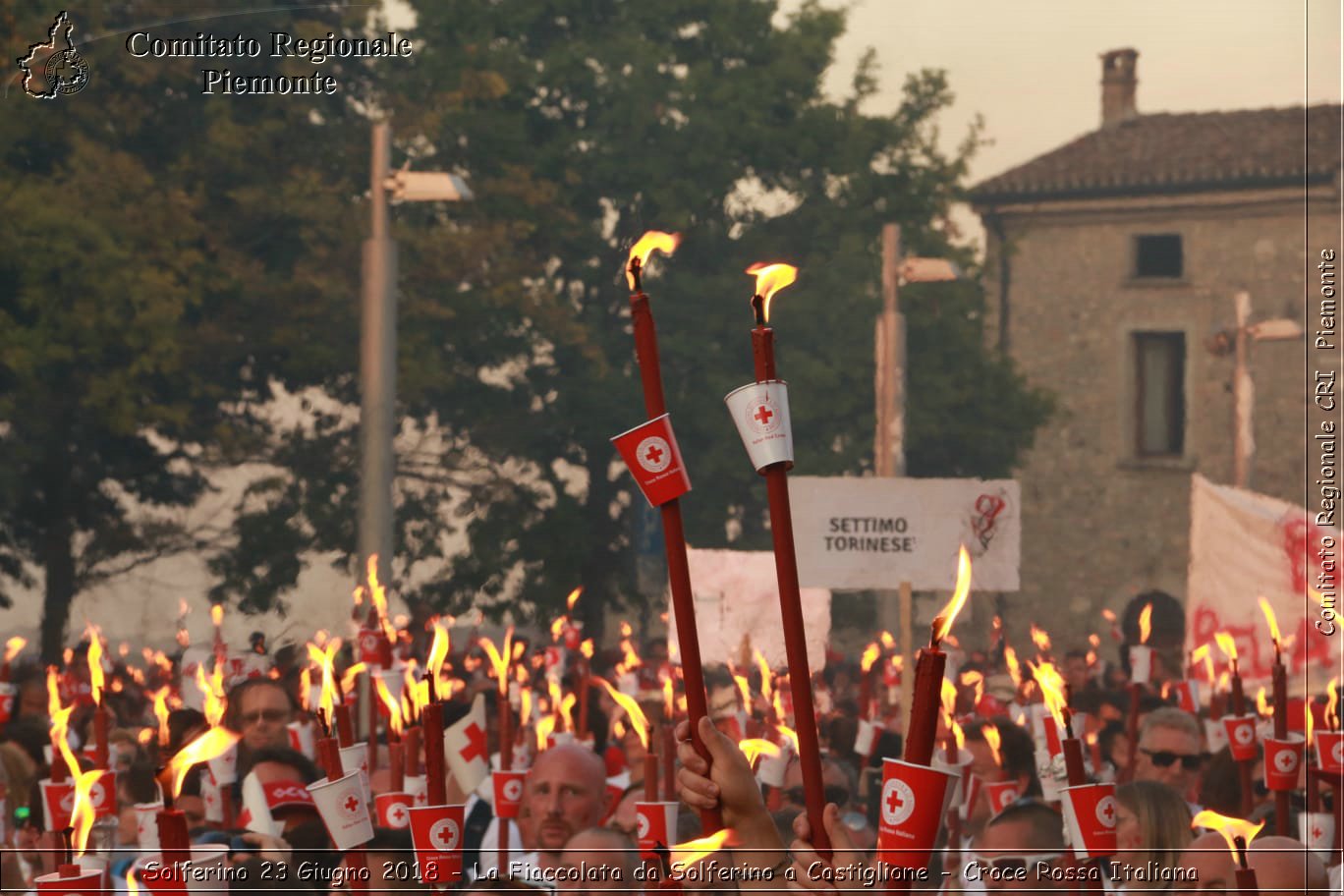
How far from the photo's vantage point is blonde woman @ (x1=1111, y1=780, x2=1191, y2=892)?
217 inches

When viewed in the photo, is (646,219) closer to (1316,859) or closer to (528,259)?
(528,259)

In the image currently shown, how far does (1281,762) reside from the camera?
530 centimetres

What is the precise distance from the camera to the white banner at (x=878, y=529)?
1266cm

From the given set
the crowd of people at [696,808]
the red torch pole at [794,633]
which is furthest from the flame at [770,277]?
the crowd of people at [696,808]

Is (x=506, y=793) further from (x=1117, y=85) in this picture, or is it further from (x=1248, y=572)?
(x=1117, y=85)

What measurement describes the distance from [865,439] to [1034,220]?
8966 mm

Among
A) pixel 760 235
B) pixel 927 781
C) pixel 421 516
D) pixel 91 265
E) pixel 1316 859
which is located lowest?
pixel 1316 859

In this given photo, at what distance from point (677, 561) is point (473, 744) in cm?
470

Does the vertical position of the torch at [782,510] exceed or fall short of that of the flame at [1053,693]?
it exceeds it

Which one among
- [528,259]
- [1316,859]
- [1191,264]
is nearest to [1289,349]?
[1191,264]

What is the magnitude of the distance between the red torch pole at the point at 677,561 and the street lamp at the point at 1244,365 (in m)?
23.1

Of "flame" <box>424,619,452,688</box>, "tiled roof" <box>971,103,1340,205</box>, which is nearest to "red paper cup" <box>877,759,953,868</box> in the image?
"flame" <box>424,619,452,688</box>

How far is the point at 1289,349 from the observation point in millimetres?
30281

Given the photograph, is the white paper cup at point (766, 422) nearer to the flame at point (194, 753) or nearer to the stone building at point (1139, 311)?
the flame at point (194, 753)
